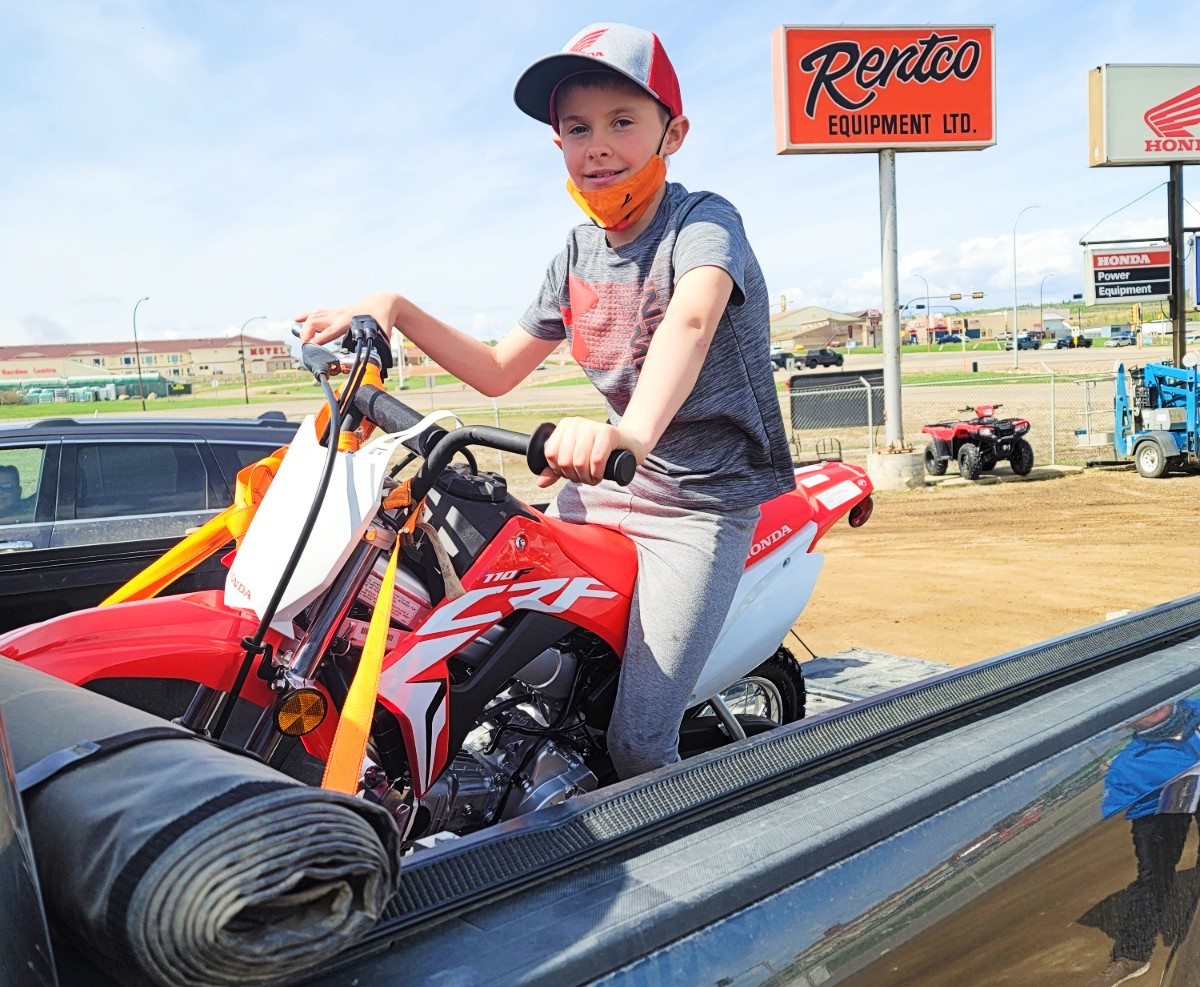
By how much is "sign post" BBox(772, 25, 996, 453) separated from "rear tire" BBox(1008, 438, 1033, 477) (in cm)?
160

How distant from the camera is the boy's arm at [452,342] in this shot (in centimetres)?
244

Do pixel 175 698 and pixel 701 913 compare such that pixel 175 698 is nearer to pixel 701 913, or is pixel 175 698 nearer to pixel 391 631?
pixel 391 631

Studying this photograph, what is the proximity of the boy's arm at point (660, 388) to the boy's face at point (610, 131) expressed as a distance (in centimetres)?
34

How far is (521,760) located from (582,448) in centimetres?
109

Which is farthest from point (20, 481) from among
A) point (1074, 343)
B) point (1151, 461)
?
point (1074, 343)

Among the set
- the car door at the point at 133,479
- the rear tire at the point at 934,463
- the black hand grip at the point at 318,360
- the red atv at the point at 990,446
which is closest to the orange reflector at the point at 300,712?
the black hand grip at the point at 318,360

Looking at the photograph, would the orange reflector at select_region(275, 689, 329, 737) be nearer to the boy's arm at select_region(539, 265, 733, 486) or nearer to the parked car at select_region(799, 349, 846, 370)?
the boy's arm at select_region(539, 265, 733, 486)

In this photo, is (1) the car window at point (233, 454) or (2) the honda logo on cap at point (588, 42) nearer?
(2) the honda logo on cap at point (588, 42)

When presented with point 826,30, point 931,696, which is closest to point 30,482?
point 931,696

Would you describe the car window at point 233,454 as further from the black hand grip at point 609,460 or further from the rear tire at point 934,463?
the rear tire at point 934,463

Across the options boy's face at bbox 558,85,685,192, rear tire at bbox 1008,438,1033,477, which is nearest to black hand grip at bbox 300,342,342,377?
boy's face at bbox 558,85,685,192

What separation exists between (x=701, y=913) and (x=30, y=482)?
5.84 m

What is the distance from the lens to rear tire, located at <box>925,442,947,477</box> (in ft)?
52.9

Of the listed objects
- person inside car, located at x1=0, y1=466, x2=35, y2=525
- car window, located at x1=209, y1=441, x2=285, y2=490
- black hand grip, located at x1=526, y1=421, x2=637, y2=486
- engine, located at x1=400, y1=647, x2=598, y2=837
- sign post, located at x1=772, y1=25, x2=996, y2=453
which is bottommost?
engine, located at x1=400, y1=647, x2=598, y2=837
